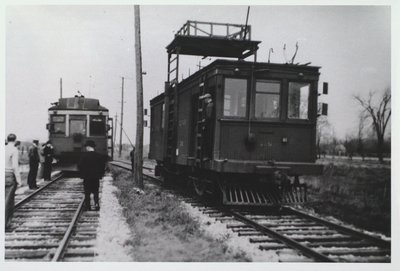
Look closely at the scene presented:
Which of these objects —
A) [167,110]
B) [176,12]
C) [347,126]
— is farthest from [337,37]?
[167,110]

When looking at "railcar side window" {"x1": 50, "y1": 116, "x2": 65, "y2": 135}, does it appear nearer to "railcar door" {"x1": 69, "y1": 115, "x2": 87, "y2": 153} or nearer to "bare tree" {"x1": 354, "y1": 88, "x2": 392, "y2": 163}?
"railcar door" {"x1": 69, "y1": 115, "x2": 87, "y2": 153}

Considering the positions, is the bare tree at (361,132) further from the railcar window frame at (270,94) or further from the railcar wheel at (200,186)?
the railcar wheel at (200,186)

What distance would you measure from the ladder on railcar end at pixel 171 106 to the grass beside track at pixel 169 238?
8.28 feet

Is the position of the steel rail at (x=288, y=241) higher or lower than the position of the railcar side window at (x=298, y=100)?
lower

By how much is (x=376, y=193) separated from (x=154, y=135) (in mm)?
8467

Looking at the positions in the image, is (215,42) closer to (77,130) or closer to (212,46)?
(212,46)

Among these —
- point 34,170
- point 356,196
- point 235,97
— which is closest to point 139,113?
point 34,170

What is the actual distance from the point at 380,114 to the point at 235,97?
2655 mm

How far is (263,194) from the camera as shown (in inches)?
343

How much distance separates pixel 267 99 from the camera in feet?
28.0

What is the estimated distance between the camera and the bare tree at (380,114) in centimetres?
684

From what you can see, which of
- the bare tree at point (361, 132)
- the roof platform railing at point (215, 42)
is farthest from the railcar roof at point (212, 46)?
the bare tree at point (361, 132)

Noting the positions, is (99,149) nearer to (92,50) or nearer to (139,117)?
Result: (139,117)
